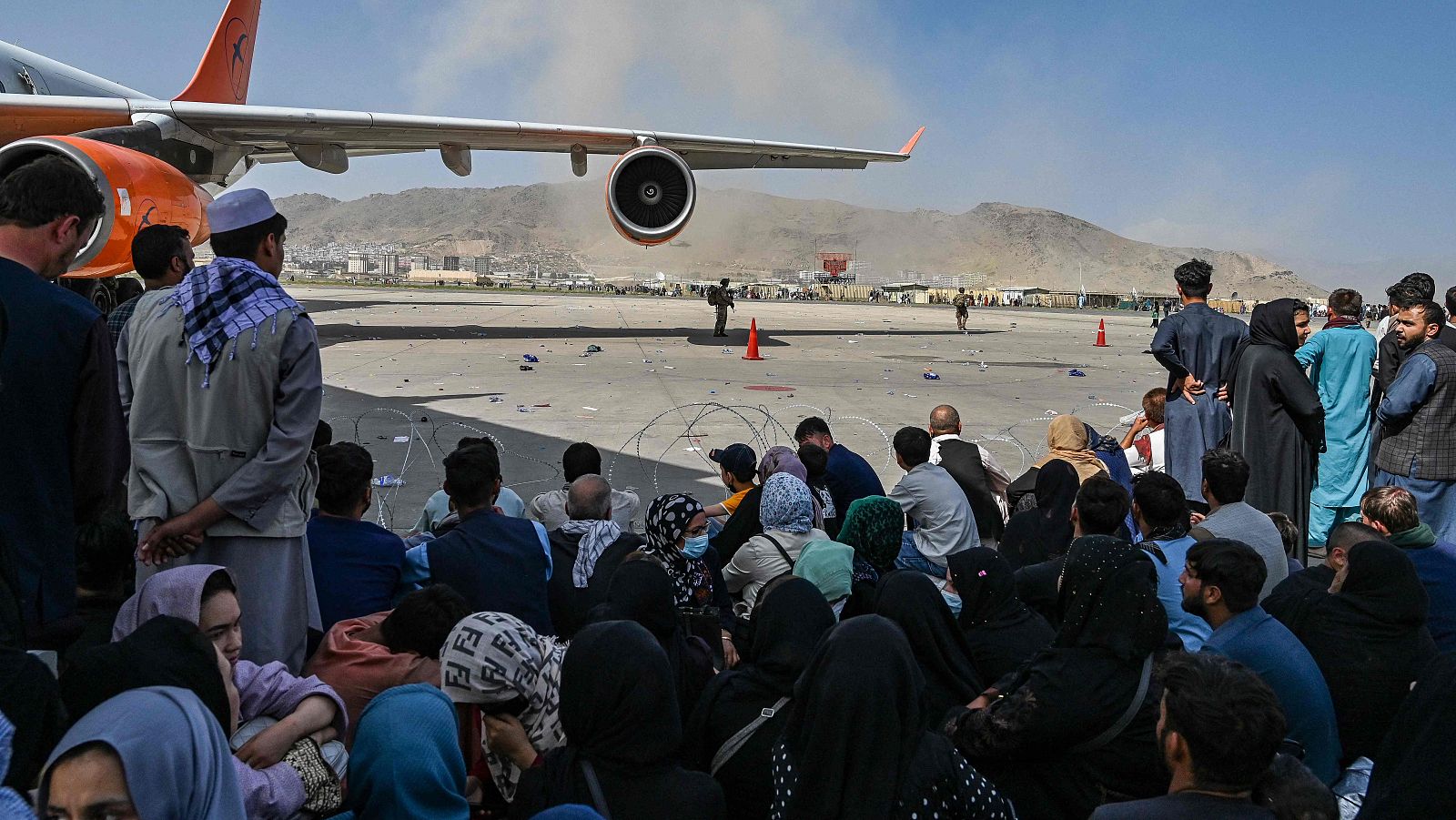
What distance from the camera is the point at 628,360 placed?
1488cm

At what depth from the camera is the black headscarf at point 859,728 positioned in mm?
2119

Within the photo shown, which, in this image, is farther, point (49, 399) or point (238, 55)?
point (238, 55)

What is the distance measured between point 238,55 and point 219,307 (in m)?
19.3

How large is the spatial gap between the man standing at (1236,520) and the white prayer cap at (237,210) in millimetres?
3419

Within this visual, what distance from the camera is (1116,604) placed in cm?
253

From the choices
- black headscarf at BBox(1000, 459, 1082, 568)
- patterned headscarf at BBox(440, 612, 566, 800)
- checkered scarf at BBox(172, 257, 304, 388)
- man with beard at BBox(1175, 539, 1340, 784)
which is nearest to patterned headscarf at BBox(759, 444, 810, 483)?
black headscarf at BBox(1000, 459, 1082, 568)

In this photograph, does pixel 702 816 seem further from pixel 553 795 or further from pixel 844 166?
pixel 844 166

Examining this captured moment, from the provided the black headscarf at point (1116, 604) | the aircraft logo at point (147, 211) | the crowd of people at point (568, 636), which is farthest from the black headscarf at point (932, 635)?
the aircraft logo at point (147, 211)

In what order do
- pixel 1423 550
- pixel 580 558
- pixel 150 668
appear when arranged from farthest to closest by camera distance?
pixel 580 558, pixel 1423 550, pixel 150 668

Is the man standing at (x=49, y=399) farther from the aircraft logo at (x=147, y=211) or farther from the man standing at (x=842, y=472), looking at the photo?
the aircraft logo at (x=147, y=211)

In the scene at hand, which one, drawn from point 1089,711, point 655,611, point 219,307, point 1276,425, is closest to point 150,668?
point 219,307

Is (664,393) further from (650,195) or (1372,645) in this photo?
(1372,645)

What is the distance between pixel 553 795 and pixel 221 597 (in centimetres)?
93

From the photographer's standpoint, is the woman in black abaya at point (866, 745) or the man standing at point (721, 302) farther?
the man standing at point (721, 302)
